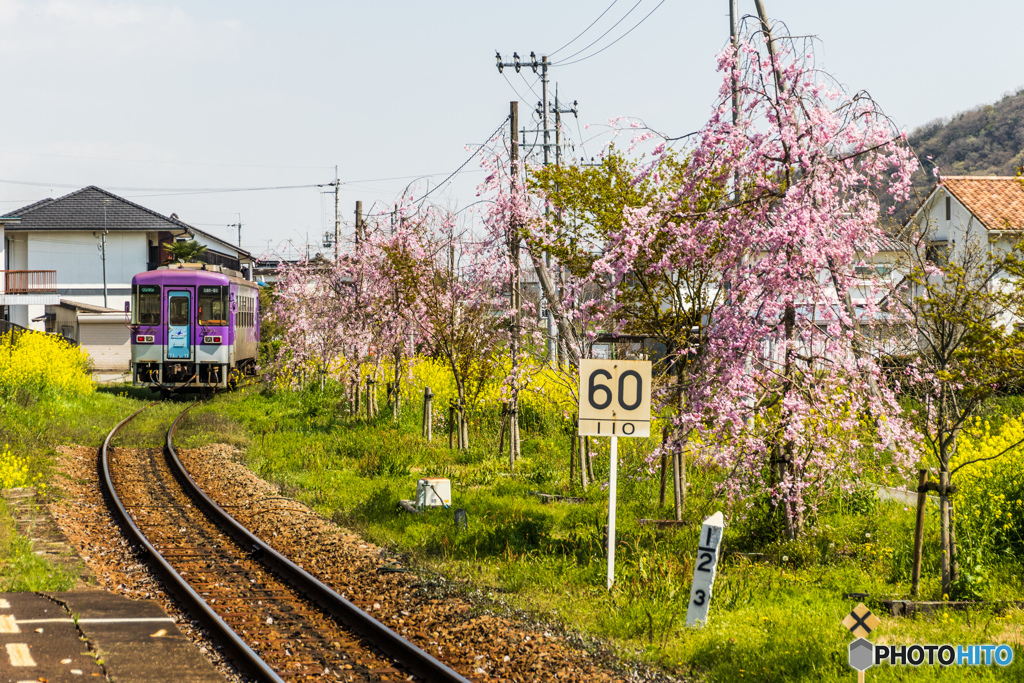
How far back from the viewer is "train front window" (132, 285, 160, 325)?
23.9m

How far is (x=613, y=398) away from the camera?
29.0 feet

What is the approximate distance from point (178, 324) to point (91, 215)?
1111 inches

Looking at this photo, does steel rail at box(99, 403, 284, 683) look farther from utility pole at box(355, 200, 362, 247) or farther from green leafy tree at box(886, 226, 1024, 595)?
utility pole at box(355, 200, 362, 247)

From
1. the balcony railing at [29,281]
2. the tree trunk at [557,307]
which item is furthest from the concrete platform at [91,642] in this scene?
the balcony railing at [29,281]

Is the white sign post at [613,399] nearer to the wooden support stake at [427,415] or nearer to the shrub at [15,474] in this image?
the shrub at [15,474]

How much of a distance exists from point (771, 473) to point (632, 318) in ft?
8.88

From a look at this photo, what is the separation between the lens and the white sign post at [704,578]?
7.30m

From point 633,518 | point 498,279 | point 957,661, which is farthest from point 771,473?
point 498,279

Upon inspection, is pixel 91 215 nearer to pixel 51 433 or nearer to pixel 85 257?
pixel 85 257

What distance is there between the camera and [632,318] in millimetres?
11039

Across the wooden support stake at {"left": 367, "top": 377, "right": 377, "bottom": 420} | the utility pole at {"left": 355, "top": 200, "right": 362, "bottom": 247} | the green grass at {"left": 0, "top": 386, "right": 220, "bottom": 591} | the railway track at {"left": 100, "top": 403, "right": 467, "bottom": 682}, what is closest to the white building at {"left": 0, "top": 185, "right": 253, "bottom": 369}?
the green grass at {"left": 0, "top": 386, "right": 220, "bottom": 591}

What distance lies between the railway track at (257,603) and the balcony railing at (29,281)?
35.7m

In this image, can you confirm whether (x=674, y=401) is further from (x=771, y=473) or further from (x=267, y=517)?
(x=267, y=517)

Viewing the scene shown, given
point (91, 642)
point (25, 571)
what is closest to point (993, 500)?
point (91, 642)
